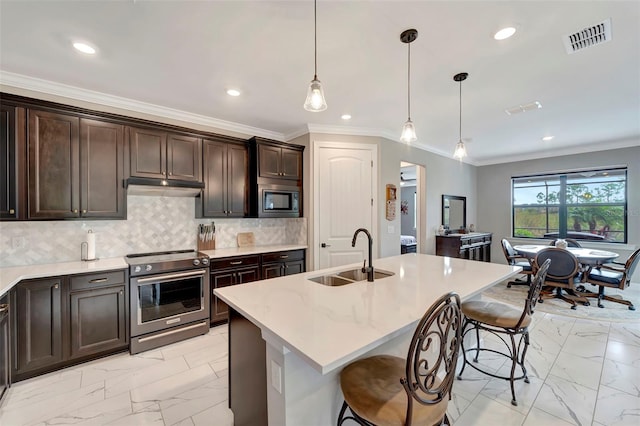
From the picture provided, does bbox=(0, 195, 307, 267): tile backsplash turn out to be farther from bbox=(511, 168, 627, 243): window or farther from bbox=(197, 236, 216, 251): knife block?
bbox=(511, 168, 627, 243): window

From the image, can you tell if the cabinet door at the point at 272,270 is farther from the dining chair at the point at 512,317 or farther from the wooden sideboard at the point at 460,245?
the wooden sideboard at the point at 460,245

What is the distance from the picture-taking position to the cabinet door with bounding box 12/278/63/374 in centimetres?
222

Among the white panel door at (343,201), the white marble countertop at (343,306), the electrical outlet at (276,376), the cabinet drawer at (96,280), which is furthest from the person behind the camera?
the white panel door at (343,201)

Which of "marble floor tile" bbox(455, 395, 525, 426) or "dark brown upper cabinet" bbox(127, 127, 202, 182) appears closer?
"marble floor tile" bbox(455, 395, 525, 426)

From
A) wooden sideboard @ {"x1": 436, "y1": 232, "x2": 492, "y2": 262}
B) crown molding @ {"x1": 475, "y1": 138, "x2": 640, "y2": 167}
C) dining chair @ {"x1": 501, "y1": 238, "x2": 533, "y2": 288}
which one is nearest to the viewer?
dining chair @ {"x1": 501, "y1": 238, "x2": 533, "y2": 288}

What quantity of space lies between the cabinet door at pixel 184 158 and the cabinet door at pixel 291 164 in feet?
3.77

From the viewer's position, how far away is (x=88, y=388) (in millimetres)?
2209

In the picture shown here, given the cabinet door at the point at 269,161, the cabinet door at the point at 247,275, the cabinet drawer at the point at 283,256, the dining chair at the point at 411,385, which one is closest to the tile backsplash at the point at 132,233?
the cabinet drawer at the point at 283,256

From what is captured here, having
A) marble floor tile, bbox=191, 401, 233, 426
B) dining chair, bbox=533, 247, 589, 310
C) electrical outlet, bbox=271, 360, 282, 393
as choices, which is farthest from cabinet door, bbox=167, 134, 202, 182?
dining chair, bbox=533, 247, 589, 310

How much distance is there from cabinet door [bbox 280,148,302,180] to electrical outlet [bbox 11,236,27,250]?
2802 millimetres

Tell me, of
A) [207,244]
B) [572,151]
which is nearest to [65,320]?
[207,244]

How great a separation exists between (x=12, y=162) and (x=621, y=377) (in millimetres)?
5569

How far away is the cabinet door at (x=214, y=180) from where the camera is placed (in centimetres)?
350

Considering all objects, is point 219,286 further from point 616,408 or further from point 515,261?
point 515,261
